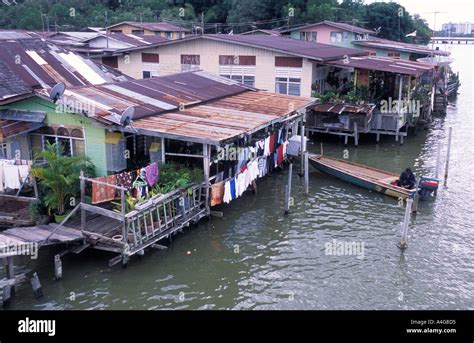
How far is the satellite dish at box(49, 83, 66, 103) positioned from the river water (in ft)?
15.5

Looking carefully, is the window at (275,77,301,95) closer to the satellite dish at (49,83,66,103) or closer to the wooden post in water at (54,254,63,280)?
the satellite dish at (49,83,66,103)

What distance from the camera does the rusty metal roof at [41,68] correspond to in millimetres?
17948

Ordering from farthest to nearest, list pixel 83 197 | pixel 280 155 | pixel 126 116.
Result: pixel 280 155, pixel 126 116, pixel 83 197

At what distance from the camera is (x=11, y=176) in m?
14.4

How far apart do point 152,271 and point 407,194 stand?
1022 cm

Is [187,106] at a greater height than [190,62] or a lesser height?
lesser

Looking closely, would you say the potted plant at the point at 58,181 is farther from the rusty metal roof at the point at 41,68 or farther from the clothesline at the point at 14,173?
the rusty metal roof at the point at 41,68

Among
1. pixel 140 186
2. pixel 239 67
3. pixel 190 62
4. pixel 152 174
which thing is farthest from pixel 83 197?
pixel 190 62

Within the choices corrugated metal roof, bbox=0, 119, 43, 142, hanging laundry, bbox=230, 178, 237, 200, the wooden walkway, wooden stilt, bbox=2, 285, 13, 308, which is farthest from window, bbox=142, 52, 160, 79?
wooden stilt, bbox=2, 285, 13, 308

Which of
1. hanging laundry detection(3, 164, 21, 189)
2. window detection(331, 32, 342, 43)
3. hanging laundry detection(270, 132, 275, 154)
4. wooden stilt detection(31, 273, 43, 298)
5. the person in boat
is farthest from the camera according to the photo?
window detection(331, 32, 342, 43)

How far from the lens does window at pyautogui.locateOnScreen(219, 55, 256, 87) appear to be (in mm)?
28297

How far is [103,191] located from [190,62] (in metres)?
18.0

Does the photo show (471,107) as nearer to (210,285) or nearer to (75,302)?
(210,285)

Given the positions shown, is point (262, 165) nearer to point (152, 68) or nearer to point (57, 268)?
point (57, 268)
